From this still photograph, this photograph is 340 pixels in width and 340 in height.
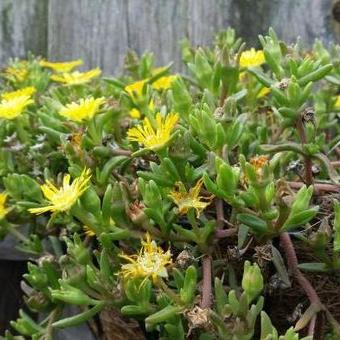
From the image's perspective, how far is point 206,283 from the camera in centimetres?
104

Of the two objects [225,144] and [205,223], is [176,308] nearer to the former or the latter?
[205,223]

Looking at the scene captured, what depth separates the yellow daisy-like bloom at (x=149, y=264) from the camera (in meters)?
1.01

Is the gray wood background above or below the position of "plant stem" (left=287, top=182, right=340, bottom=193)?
above

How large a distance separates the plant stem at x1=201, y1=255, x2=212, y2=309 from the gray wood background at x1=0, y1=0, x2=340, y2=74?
1.03 m

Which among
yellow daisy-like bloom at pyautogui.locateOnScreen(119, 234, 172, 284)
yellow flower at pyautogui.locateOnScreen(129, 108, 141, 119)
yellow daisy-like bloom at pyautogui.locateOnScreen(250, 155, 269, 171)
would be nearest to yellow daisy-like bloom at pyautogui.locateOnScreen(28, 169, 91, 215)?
yellow daisy-like bloom at pyautogui.locateOnScreen(119, 234, 172, 284)

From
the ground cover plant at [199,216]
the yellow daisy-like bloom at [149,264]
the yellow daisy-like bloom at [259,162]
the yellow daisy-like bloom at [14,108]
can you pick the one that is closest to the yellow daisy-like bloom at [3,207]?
the ground cover plant at [199,216]

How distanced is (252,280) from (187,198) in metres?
0.16

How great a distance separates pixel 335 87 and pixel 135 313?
650mm

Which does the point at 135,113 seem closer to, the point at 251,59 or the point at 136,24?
the point at 251,59

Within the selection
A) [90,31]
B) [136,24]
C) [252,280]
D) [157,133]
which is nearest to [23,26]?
[90,31]

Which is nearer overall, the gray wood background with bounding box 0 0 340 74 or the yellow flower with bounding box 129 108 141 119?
the yellow flower with bounding box 129 108 141 119

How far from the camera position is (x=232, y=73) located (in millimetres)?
1257

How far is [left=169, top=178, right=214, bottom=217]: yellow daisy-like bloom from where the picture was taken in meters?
1.06

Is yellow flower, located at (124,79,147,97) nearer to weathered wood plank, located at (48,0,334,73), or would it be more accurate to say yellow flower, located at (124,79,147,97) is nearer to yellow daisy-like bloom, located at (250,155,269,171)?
yellow daisy-like bloom, located at (250,155,269,171)
